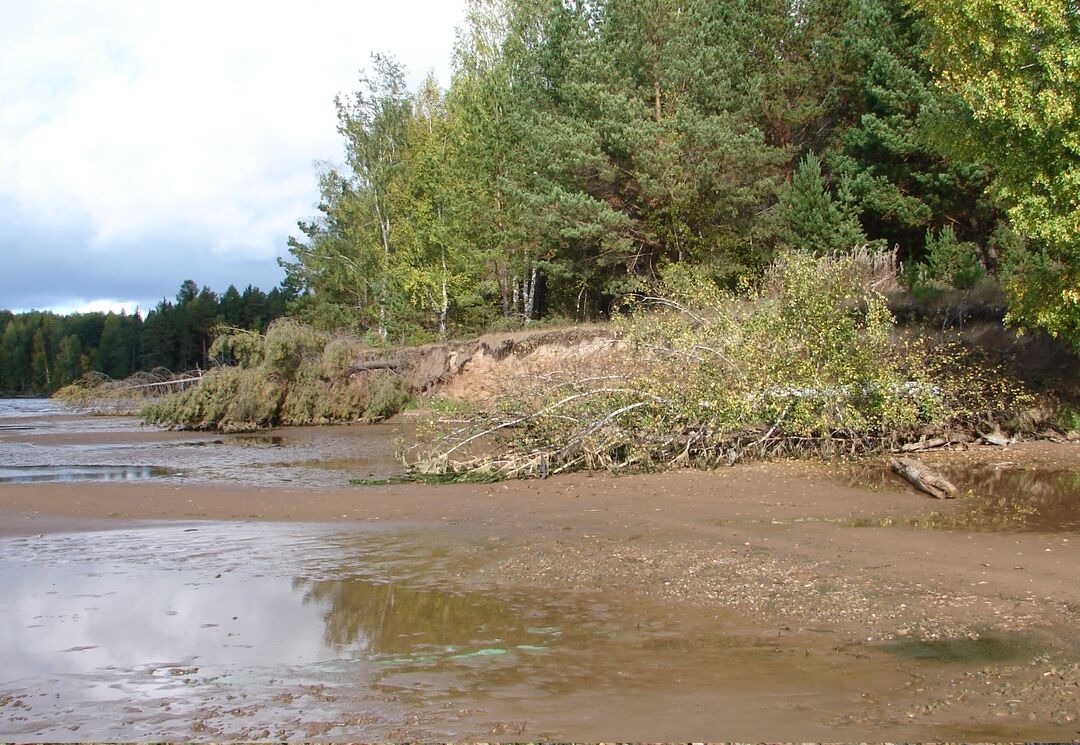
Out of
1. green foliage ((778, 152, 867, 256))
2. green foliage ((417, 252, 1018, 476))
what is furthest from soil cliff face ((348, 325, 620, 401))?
green foliage ((417, 252, 1018, 476))

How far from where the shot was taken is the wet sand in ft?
17.1

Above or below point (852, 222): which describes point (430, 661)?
below

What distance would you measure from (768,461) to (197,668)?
1065 cm

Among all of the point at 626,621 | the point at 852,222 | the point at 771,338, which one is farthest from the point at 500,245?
the point at 626,621

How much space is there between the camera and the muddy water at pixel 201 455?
59.7 ft

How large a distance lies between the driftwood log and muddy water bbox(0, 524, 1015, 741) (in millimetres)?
6341

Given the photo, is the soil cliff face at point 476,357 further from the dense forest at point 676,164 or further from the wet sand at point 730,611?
the wet sand at point 730,611

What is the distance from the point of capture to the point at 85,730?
5.33 metres

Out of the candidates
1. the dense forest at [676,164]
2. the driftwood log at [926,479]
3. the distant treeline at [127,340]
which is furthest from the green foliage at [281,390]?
the distant treeline at [127,340]

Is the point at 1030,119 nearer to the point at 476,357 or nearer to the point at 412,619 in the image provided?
the point at 412,619

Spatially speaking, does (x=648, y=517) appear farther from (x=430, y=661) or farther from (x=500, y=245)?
(x=500, y=245)

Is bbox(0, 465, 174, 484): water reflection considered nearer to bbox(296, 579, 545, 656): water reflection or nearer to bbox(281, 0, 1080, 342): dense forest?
bbox(296, 579, 545, 656): water reflection

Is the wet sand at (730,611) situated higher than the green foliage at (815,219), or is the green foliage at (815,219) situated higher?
the green foliage at (815,219)

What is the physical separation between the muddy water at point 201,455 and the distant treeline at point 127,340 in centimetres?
5024
